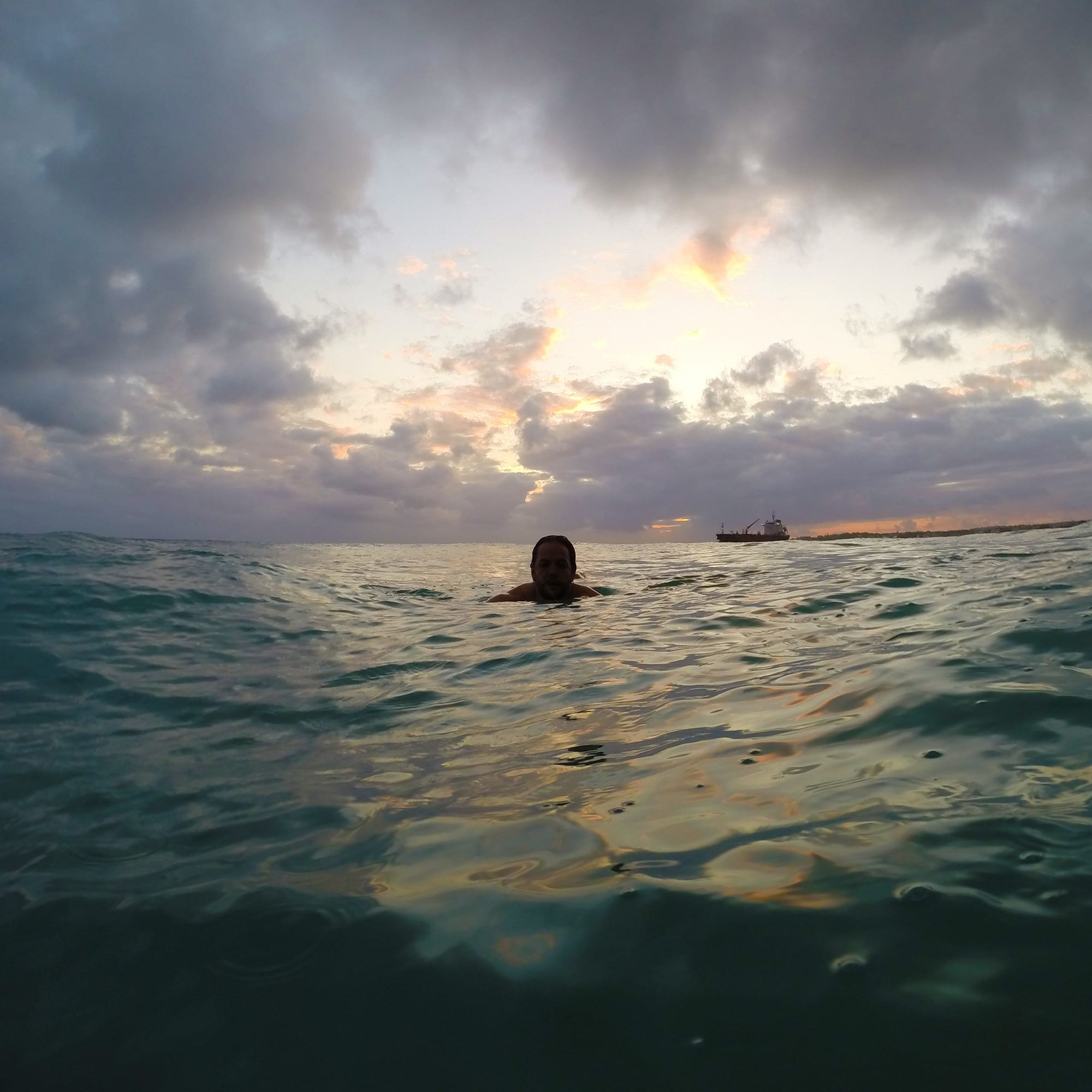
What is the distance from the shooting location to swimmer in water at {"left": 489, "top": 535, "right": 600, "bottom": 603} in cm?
1182

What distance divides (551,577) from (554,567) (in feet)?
0.62

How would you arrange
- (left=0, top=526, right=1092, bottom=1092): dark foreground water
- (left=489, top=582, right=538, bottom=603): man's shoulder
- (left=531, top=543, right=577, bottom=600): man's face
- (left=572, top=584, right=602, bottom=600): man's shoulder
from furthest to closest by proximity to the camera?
(left=572, top=584, right=602, bottom=600): man's shoulder < (left=489, top=582, right=538, bottom=603): man's shoulder < (left=531, top=543, right=577, bottom=600): man's face < (left=0, top=526, right=1092, bottom=1092): dark foreground water

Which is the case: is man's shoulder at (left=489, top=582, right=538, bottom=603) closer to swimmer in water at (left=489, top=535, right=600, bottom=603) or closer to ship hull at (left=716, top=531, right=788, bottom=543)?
swimmer in water at (left=489, top=535, right=600, bottom=603)

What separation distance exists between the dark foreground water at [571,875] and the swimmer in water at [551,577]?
5978 mm

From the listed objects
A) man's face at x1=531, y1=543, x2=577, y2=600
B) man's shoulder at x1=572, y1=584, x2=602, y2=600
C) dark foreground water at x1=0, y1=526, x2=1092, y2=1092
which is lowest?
dark foreground water at x1=0, y1=526, x2=1092, y2=1092

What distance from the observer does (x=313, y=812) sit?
3172mm

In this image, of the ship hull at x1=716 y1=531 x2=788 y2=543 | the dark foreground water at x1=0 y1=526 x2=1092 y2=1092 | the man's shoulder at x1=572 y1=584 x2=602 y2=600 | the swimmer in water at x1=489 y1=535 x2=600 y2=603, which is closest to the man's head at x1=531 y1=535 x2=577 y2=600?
the swimmer in water at x1=489 y1=535 x2=600 y2=603

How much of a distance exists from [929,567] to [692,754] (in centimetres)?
1037

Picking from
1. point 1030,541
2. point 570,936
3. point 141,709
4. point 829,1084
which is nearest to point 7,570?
point 141,709

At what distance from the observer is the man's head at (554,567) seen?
11.8m

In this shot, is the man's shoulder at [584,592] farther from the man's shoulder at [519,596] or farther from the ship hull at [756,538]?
the ship hull at [756,538]

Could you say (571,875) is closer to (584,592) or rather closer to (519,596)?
(519,596)

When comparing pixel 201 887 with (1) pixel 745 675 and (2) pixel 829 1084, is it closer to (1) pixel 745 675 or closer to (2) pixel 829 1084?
(2) pixel 829 1084

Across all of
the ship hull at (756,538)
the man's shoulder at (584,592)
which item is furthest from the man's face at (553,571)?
the ship hull at (756,538)
